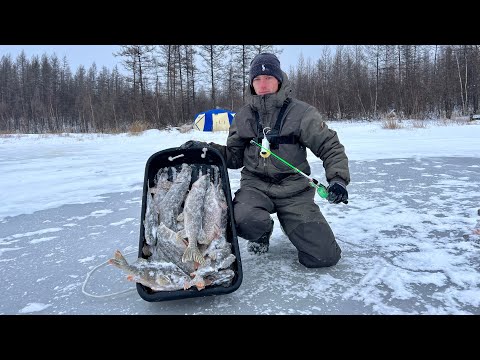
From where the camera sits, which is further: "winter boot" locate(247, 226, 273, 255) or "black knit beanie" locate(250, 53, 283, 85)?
"black knit beanie" locate(250, 53, 283, 85)

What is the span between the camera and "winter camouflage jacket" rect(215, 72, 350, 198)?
2.53 m

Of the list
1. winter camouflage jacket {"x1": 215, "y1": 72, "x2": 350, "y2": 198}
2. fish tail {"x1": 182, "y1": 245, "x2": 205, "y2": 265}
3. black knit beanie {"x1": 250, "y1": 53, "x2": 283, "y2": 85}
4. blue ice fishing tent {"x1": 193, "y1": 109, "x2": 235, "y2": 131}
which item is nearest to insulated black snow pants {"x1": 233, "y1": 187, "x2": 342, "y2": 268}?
winter camouflage jacket {"x1": 215, "y1": 72, "x2": 350, "y2": 198}

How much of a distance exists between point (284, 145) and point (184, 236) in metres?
1.08

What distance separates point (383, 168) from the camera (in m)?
5.93

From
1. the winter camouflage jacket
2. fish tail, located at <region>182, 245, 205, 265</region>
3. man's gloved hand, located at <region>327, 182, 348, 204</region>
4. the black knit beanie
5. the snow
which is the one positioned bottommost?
the snow

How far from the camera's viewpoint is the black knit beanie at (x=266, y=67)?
2.70m

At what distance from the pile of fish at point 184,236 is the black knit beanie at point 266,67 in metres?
0.85

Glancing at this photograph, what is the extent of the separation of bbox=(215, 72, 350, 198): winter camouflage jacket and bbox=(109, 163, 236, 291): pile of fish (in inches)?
13.6

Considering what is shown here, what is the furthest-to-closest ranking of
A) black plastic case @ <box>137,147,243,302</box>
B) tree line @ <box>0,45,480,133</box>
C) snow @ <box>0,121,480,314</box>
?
1. tree line @ <box>0,45,480,133</box>
2. snow @ <box>0,121,480,314</box>
3. black plastic case @ <box>137,147,243,302</box>

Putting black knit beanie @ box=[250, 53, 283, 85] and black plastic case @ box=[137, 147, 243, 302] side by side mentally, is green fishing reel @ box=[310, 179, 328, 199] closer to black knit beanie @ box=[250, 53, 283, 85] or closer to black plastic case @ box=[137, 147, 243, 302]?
black plastic case @ box=[137, 147, 243, 302]

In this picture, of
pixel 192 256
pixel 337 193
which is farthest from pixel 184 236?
pixel 337 193

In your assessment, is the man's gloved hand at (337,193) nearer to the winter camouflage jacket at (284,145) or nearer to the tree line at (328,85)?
the winter camouflage jacket at (284,145)

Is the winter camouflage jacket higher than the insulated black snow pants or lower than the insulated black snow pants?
higher

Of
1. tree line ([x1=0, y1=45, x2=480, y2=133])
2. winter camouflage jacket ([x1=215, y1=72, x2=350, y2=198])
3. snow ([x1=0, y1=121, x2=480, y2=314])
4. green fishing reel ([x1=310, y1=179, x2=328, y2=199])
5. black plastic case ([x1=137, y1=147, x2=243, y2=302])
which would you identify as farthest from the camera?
tree line ([x1=0, y1=45, x2=480, y2=133])
